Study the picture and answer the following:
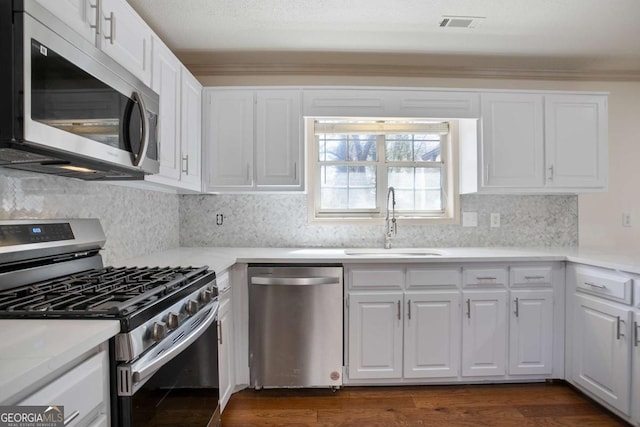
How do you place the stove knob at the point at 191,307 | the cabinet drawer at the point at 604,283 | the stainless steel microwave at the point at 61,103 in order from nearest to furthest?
the stainless steel microwave at the point at 61,103 < the stove knob at the point at 191,307 < the cabinet drawer at the point at 604,283

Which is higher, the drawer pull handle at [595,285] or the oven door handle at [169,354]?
the drawer pull handle at [595,285]

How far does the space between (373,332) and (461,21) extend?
2099 millimetres

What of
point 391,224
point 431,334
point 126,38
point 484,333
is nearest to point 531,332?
point 484,333

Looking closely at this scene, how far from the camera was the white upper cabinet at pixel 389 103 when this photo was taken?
2555 millimetres

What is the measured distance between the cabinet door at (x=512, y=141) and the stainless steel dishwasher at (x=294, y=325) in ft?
4.83

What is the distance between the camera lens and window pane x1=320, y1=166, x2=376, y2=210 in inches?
116

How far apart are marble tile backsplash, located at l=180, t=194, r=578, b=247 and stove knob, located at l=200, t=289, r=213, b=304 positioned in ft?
4.07

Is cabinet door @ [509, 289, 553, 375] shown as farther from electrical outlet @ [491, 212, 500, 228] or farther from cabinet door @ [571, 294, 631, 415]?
electrical outlet @ [491, 212, 500, 228]

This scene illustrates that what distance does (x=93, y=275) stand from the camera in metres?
1.52

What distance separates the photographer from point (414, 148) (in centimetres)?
300

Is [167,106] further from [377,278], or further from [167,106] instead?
[377,278]

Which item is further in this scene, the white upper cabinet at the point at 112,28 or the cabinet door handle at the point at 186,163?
the cabinet door handle at the point at 186,163

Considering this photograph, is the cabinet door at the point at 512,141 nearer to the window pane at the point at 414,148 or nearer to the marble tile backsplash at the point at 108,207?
the window pane at the point at 414,148

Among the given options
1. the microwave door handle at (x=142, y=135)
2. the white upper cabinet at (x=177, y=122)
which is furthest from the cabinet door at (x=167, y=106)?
the microwave door handle at (x=142, y=135)
